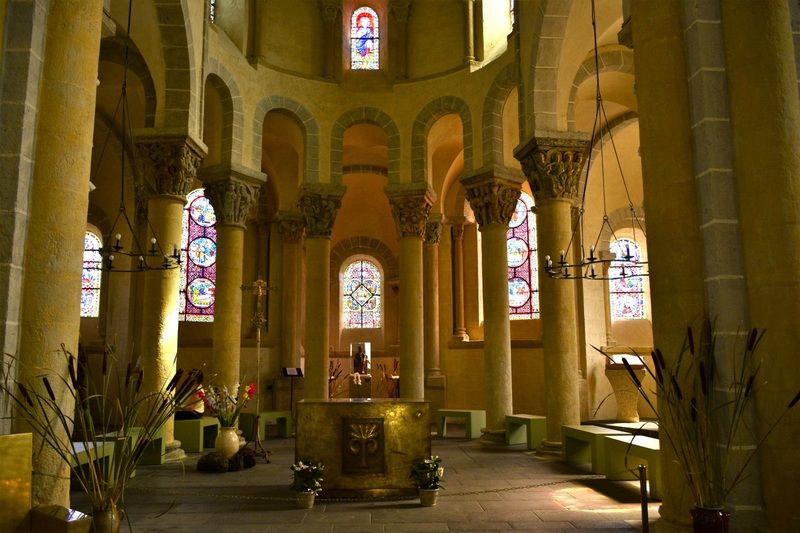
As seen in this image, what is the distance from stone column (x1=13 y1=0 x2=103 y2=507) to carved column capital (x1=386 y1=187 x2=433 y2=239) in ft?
27.1

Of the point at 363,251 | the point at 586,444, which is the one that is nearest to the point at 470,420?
the point at 586,444

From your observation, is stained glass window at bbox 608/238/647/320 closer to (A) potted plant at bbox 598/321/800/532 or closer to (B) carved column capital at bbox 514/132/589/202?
(B) carved column capital at bbox 514/132/589/202

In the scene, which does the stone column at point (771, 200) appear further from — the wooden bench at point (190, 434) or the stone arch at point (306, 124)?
the stone arch at point (306, 124)

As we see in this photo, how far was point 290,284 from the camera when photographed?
15844 mm

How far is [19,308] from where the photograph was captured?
4098 mm

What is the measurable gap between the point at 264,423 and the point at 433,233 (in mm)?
6019

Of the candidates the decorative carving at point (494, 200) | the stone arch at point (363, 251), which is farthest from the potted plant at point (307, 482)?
the stone arch at point (363, 251)

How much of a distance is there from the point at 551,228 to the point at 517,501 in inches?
177

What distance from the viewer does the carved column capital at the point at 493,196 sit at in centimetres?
1140

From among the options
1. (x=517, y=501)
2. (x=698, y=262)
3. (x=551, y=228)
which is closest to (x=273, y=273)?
(x=551, y=228)

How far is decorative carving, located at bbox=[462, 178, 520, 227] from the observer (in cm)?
1141

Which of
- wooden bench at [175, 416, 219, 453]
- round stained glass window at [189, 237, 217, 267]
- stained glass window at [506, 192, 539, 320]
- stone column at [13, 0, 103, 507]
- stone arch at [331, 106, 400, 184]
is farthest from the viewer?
round stained glass window at [189, 237, 217, 267]

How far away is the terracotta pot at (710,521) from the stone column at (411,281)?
29.5 feet

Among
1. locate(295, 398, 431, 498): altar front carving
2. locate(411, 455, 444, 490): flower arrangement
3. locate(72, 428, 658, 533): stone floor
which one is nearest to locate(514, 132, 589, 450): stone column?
locate(72, 428, 658, 533): stone floor
